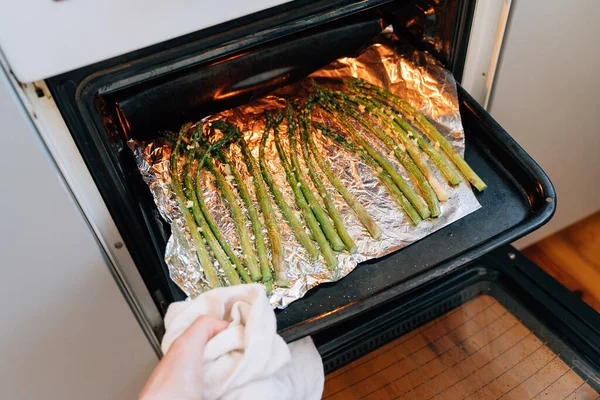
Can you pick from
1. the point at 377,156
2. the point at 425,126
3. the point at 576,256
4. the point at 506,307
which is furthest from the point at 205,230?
the point at 576,256

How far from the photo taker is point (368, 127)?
1.17 metres

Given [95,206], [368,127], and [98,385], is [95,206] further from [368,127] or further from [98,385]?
[368,127]

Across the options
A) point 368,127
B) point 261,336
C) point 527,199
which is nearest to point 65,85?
point 261,336

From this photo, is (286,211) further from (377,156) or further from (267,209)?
(377,156)

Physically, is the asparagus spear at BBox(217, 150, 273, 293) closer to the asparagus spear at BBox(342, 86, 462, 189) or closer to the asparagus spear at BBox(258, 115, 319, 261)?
the asparagus spear at BBox(258, 115, 319, 261)

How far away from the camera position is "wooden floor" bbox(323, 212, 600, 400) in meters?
1.02

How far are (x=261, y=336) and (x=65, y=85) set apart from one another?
0.44m

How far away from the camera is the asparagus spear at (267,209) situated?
3.12ft

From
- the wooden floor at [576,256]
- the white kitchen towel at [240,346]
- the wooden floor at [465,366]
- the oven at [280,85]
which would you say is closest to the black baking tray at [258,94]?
the oven at [280,85]

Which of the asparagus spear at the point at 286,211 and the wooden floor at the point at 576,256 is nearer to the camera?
the asparagus spear at the point at 286,211

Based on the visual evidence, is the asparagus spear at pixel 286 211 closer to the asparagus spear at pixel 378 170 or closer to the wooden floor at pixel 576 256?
the asparagus spear at pixel 378 170

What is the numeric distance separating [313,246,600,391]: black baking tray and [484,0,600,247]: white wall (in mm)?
315

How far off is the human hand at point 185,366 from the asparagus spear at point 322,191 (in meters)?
0.32

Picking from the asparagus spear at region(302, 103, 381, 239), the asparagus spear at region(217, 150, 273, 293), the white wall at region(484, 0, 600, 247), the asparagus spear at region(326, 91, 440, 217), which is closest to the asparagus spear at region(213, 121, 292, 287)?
the asparagus spear at region(217, 150, 273, 293)
